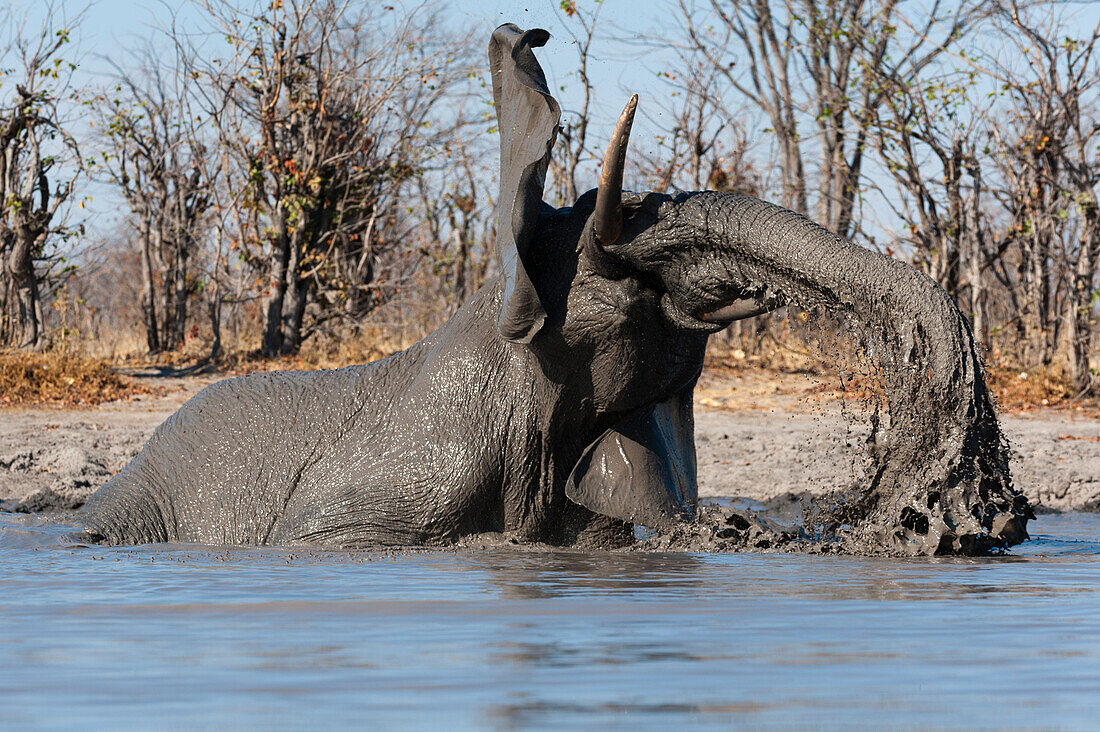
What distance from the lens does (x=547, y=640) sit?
2746mm

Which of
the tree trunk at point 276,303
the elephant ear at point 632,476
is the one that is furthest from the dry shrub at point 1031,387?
the tree trunk at point 276,303

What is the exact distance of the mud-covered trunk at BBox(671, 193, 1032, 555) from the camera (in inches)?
155

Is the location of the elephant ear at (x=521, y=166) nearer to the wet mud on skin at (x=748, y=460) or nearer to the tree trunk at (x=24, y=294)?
the wet mud on skin at (x=748, y=460)

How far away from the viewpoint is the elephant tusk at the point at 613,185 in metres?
3.91

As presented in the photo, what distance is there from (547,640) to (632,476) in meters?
1.82

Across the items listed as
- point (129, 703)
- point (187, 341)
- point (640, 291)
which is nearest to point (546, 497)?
point (640, 291)

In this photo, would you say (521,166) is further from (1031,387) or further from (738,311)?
(1031,387)

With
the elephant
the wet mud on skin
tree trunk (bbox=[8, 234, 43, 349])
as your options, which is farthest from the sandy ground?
tree trunk (bbox=[8, 234, 43, 349])

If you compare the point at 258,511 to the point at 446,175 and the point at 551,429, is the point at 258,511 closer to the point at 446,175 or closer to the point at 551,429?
the point at 551,429

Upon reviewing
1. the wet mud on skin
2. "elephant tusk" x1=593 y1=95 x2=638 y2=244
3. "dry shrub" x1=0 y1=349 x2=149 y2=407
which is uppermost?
"elephant tusk" x1=593 y1=95 x2=638 y2=244

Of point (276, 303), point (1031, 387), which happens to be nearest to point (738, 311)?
point (1031, 387)

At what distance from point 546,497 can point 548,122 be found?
124 cm

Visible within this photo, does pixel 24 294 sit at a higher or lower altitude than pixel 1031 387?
higher

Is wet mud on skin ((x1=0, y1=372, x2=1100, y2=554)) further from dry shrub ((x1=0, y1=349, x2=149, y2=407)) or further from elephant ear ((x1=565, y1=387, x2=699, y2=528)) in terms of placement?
dry shrub ((x1=0, y1=349, x2=149, y2=407))
